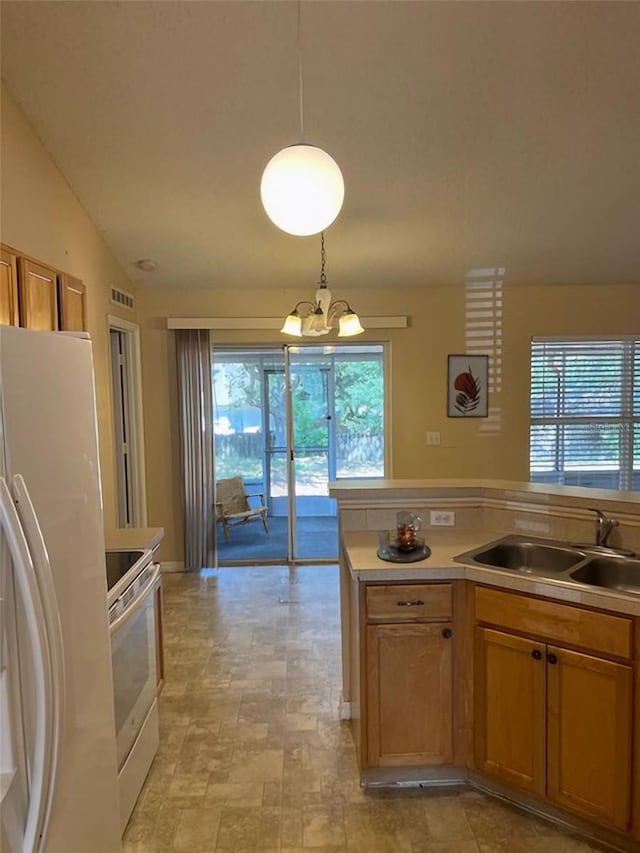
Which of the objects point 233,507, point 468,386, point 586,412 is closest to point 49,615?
point 468,386

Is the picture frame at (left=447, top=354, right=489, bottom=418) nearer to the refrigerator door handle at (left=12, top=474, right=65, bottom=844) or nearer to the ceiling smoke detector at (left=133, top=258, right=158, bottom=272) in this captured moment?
the ceiling smoke detector at (left=133, top=258, right=158, bottom=272)

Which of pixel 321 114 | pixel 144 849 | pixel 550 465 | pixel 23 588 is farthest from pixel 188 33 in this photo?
pixel 550 465

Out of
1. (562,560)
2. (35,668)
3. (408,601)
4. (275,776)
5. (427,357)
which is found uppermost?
(427,357)

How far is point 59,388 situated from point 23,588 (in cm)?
48

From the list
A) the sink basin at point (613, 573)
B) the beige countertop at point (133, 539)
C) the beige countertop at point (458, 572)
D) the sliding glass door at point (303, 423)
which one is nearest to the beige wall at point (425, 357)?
the sliding glass door at point (303, 423)

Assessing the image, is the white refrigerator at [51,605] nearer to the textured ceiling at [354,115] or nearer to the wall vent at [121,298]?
the textured ceiling at [354,115]

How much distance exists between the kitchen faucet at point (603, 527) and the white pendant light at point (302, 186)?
1.59m

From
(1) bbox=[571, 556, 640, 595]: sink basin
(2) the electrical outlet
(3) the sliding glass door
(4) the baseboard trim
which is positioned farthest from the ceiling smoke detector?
(1) bbox=[571, 556, 640, 595]: sink basin

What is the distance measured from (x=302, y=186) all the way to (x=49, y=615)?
4.26 ft

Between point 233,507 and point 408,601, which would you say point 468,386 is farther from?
point 408,601

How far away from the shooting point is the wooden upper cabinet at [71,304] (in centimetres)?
254

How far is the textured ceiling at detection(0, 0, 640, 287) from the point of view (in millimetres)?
2219

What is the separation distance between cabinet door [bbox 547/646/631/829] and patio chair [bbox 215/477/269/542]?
3.83m

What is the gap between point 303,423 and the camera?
16.7 feet
